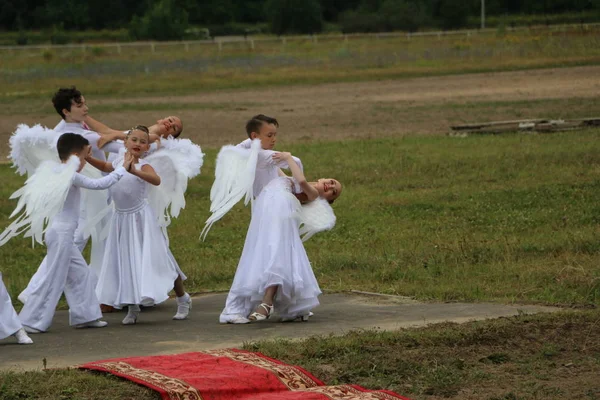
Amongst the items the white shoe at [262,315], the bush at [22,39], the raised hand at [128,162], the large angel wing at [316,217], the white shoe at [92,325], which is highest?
the raised hand at [128,162]

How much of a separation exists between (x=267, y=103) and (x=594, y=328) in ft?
80.1

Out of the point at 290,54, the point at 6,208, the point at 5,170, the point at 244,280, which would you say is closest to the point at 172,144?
the point at 244,280

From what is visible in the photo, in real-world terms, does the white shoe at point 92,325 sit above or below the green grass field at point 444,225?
above

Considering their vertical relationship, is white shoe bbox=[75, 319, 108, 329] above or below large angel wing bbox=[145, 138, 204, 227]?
below

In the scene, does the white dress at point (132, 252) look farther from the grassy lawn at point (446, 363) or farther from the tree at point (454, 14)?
the tree at point (454, 14)

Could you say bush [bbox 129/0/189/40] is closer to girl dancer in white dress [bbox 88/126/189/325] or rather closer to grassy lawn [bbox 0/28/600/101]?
grassy lawn [bbox 0/28/600/101]

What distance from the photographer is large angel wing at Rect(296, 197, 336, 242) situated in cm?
998

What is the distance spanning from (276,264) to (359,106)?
21.7 meters

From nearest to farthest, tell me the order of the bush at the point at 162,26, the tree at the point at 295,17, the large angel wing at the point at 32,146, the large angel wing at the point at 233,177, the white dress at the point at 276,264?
the white dress at the point at 276,264 < the large angel wing at the point at 233,177 < the large angel wing at the point at 32,146 < the bush at the point at 162,26 < the tree at the point at 295,17

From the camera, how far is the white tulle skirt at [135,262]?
32.5 feet

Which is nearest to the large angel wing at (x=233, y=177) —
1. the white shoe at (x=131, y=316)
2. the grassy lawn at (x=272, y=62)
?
the white shoe at (x=131, y=316)

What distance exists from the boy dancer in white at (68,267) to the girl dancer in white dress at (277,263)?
121 cm

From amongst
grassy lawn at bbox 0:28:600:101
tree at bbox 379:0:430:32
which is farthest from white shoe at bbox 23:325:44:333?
tree at bbox 379:0:430:32

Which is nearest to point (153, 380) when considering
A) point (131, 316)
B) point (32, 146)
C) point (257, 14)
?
point (131, 316)
